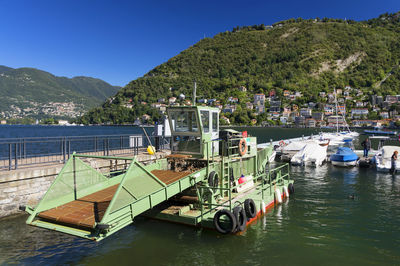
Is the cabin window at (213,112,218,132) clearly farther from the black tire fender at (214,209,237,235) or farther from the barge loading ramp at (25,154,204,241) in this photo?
the black tire fender at (214,209,237,235)

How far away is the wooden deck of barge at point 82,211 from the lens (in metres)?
6.56

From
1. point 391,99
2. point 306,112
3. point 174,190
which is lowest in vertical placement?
point 174,190

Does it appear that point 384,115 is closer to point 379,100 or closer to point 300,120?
point 379,100

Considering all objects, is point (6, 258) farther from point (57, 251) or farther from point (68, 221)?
point (68, 221)

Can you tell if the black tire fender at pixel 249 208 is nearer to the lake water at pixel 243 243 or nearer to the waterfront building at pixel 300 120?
the lake water at pixel 243 243

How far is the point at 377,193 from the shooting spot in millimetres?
17625

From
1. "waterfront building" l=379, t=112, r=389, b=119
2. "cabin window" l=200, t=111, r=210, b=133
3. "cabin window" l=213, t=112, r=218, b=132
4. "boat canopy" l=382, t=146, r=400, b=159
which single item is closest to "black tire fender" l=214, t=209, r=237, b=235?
"cabin window" l=200, t=111, r=210, b=133

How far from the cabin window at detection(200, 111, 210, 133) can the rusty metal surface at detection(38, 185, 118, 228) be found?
5064 millimetres

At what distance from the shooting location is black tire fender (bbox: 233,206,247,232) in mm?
9554

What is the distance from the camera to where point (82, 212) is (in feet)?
23.4

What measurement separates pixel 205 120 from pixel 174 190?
13.2 ft

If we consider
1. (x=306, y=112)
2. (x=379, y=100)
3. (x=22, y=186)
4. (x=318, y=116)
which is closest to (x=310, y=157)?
(x=22, y=186)

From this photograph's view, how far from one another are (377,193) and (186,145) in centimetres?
1397

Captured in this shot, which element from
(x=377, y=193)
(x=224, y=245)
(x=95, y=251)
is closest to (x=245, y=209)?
(x=224, y=245)
